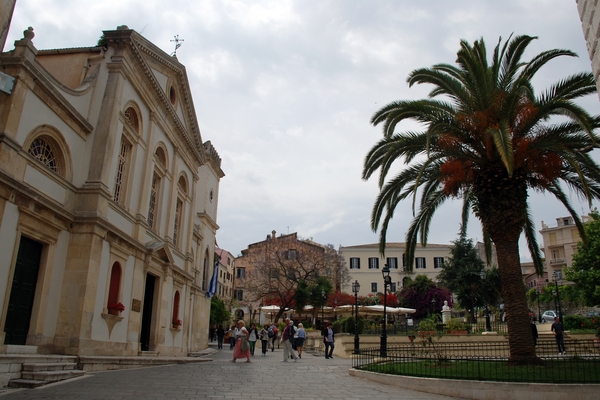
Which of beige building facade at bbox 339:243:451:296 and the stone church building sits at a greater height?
beige building facade at bbox 339:243:451:296

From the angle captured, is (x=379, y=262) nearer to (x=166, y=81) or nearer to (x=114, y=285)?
(x=166, y=81)

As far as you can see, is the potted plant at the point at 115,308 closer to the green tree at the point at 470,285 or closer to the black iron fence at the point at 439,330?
the black iron fence at the point at 439,330

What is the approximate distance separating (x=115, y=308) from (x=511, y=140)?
1340cm

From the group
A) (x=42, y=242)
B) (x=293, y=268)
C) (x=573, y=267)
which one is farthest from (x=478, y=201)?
(x=293, y=268)

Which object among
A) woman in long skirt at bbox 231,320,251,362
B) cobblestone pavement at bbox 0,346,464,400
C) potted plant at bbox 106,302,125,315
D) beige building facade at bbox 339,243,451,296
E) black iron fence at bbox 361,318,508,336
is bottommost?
cobblestone pavement at bbox 0,346,464,400

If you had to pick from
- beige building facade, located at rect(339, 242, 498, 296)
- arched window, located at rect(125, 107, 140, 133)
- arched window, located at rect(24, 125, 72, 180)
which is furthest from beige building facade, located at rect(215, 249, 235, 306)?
arched window, located at rect(24, 125, 72, 180)

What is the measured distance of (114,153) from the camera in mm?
16406

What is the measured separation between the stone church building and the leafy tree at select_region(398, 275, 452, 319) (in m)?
32.3

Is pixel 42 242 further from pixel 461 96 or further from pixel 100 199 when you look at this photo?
pixel 461 96

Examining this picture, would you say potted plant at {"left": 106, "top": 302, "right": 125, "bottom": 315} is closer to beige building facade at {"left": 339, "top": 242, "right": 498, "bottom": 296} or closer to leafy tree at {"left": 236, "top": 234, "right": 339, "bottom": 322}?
leafy tree at {"left": 236, "top": 234, "right": 339, "bottom": 322}

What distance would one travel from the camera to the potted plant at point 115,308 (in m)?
16.2

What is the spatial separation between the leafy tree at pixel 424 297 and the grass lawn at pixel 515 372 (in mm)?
38532

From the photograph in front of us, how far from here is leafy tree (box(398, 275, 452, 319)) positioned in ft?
165

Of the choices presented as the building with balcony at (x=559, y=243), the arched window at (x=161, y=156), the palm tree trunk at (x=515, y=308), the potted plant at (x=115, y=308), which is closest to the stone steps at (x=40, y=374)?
the potted plant at (x=115, y=308)
